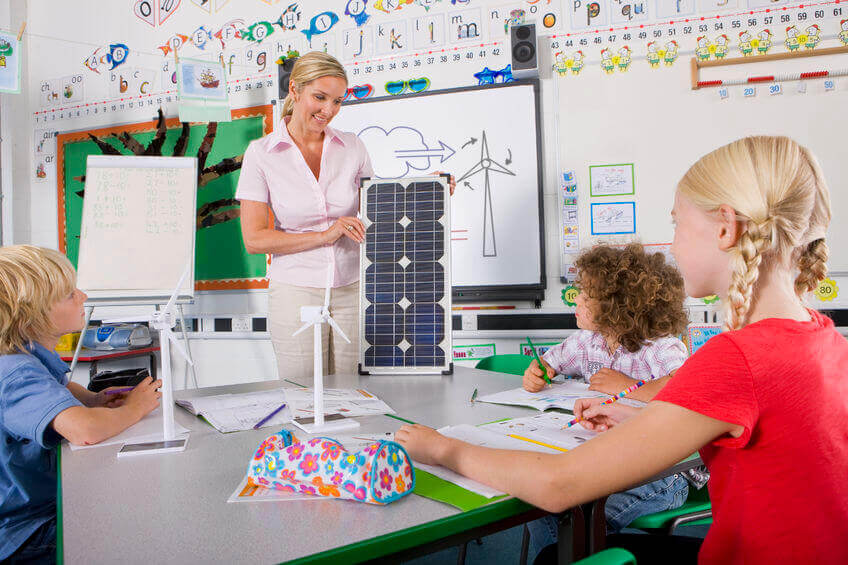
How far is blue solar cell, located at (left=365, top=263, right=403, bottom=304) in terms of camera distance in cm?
199

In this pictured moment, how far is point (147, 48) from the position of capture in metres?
3.88

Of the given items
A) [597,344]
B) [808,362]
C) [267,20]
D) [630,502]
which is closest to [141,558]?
[808,362]

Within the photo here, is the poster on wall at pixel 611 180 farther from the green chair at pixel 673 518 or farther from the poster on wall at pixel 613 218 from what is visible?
the green chair at pixel 673 518

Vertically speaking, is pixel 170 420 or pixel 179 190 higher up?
pixel 179 190

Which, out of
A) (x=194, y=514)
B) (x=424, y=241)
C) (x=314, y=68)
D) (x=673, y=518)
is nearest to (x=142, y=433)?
(x=194, y=514)

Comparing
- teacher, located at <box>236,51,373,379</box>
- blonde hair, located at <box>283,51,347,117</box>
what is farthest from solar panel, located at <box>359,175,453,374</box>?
blonde hair, located at <box>283,51,347,117</box>

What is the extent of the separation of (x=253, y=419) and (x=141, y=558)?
2.02 ft

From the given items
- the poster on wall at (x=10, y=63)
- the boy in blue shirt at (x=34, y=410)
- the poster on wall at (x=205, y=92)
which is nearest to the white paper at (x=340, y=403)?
the boy in blue shirt at (x=34, y=410)

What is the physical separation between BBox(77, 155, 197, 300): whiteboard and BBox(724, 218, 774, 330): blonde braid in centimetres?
308

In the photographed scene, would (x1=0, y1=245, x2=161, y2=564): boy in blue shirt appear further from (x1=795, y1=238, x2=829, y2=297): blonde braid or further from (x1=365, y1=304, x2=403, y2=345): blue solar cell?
(x1=795, y1=238, x2=829, y2=297): blonde braid

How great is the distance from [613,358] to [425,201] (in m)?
0.80

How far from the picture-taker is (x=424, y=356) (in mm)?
1941

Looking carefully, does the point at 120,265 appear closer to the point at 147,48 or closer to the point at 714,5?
the point at 147,48

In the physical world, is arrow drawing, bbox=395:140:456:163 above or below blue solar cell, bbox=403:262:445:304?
above
